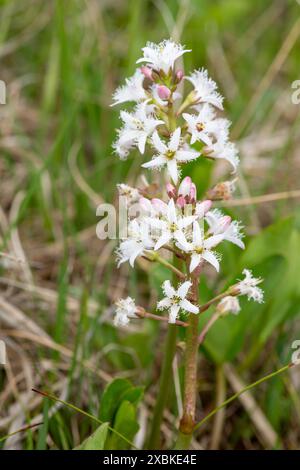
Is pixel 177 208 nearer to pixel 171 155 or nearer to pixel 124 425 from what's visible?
pixel 171 155

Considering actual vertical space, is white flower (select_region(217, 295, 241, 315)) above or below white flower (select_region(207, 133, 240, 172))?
below

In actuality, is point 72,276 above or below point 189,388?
above

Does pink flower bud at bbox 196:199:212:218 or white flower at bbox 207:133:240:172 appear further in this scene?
white flower at bbox 207:133:240:172

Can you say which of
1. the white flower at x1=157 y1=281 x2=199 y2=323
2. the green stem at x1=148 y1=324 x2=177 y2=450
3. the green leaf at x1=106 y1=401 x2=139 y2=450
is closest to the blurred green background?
the green leaf at x1=106 y1=401 x2=139 y2=450

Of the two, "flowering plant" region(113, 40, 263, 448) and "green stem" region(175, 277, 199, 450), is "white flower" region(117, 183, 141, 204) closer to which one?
"flowering plant" region(113, 40, 263, 448)

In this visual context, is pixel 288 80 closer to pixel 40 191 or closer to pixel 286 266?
pixel 40 191

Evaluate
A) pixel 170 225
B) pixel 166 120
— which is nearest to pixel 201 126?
pixel 166 120
